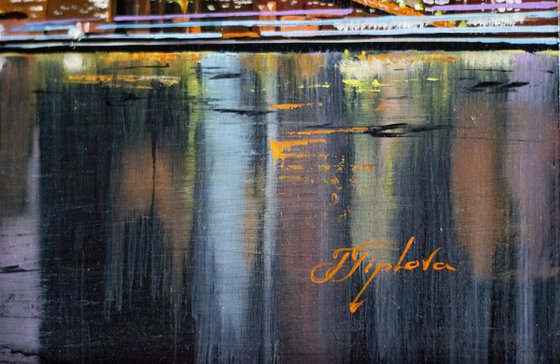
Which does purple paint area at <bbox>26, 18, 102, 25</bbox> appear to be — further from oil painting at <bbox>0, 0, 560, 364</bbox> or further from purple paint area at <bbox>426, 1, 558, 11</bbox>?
purple paint area at <bbox>426, 1, 558, 11</bbox>

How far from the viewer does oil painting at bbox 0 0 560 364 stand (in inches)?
64.8

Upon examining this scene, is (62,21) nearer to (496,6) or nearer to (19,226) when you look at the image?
(19,226)

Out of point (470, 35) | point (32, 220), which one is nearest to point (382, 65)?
point (470, 35)

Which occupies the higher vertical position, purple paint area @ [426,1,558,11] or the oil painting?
purple paint area @ [426,1,558,11]

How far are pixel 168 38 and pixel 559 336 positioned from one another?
183 centimetres

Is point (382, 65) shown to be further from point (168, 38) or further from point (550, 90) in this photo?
point (168, 38)

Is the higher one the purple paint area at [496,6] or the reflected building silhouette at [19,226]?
the purple paint area at [496,6]

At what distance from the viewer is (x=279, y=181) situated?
169 centimetres

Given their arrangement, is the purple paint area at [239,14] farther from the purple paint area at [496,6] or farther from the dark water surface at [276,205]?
the purple paint area at [496,6]

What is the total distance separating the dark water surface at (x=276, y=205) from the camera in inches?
64.7
